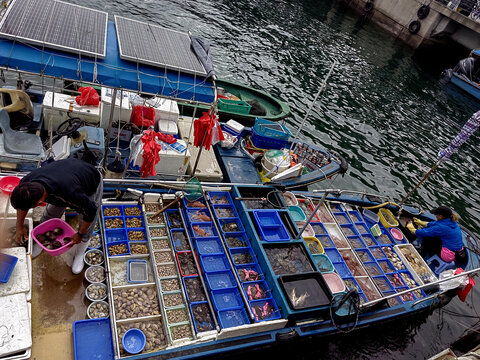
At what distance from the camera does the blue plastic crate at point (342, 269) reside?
27.3 ft

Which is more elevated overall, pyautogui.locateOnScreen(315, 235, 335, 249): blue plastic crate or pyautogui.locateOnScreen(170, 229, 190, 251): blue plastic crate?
pyautogui.locateOnScreen(315, 235, 335, 249): blue plastic crate

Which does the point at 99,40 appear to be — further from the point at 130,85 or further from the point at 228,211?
the point at 228,211

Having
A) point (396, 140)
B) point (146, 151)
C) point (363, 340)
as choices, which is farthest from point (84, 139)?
point (396, 140)

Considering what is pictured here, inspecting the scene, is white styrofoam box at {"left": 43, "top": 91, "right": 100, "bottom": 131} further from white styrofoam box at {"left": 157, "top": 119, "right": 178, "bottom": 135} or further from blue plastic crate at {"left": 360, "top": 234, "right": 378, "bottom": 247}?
blue plastic crate at {"left": 360, "top": 234, "right": 378, "bottom": 247}

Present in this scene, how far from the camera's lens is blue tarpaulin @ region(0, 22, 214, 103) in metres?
6.74

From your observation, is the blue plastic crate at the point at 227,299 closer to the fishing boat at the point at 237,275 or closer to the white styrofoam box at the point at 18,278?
the fishing boat at the point at 237,275

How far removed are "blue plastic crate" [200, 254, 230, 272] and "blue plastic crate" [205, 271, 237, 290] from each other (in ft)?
0.36

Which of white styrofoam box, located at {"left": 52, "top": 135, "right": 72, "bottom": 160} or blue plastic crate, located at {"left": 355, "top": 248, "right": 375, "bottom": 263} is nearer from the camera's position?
white styrofoam box, located at {"left": 52, "top": 135, "right": 72, "bottom": 160}

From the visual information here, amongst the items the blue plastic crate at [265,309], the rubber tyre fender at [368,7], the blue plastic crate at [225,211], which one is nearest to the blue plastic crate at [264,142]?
the blue plastic crate at [225,211]

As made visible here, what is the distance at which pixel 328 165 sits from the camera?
1140 centimetres

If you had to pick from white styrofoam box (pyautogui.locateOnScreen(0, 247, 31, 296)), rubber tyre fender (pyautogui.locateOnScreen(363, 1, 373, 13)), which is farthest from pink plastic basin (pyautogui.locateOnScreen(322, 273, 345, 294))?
rubber tyre fender (pyautogui.locateOnScreen(363, 1, 373, 13))

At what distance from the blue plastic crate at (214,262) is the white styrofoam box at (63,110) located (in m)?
4.85

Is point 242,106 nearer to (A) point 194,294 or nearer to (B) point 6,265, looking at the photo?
(A) point 194,294

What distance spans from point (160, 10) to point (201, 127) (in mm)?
19685
